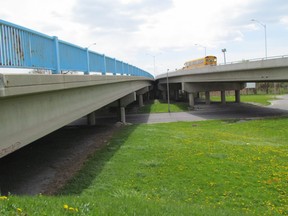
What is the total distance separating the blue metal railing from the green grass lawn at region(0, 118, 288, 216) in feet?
11.3

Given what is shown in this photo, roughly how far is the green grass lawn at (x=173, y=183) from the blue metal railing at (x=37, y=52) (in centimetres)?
343

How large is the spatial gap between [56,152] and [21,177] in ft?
16.6

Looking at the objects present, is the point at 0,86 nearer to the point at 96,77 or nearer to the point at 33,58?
the point at 33,58

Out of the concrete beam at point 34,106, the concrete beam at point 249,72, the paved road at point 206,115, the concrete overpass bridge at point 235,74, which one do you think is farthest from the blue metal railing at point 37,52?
the paved road at point 206,115

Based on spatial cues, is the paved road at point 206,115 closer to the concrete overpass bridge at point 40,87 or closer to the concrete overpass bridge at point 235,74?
the concrete overpass bridge at point 235,74

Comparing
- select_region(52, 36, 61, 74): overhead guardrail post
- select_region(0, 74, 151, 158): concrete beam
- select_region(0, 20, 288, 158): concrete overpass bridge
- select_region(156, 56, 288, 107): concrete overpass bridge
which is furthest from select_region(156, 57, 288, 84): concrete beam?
select_region(52, 36, 61, 74): overhead guardrail post

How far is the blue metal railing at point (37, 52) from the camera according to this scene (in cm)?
816

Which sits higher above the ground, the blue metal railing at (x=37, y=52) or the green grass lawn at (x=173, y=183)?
the blue metal railing at (x=37, y=52)

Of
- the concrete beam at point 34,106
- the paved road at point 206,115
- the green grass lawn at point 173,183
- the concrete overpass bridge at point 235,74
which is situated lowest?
the paved road at point 206,115

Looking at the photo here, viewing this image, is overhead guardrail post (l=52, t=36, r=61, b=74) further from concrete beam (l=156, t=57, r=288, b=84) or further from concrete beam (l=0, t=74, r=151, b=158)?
concrete beam (l=156, t=57, r=288, b=84)

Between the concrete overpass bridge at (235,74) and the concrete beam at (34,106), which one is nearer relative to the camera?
the concrete beam at (34,106)

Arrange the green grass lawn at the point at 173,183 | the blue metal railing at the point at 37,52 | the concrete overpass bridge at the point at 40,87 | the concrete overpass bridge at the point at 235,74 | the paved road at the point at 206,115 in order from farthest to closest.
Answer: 1. the paved road at the point at 206,115
2. the concrete overpass bridge at the point at 235,74
3. the blue metal railing at the point at 37,52
4. the concrete overpass bridge at the point at 40,87
5. the green grass lawn at the point at 173,183

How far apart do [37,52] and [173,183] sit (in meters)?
5.84

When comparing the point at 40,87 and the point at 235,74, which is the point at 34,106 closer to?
the point at 40,87
